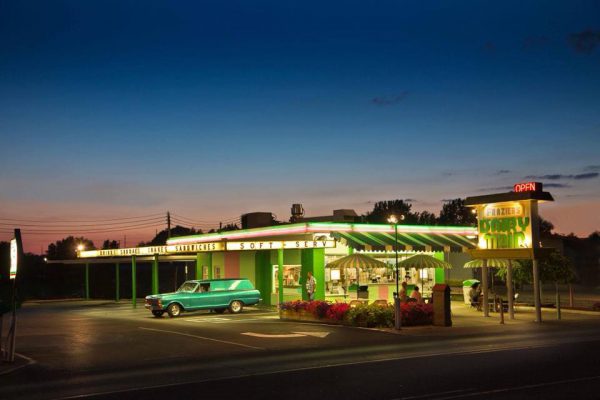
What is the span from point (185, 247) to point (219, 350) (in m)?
17.6

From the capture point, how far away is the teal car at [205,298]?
3117cm

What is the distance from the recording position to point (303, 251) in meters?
35.2

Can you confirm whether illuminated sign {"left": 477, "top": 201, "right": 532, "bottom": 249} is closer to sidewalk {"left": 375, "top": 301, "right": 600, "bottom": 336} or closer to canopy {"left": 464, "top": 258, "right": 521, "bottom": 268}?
sidewalk {"left": 375, "top": 301, "right": 600, "bottom": 336}

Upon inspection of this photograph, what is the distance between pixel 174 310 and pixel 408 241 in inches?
575

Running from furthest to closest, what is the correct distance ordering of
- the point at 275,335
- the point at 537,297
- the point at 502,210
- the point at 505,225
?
1. the point at 502,210
2. the point at 505,225
3. the point at 537,297
4. the point at 275,335

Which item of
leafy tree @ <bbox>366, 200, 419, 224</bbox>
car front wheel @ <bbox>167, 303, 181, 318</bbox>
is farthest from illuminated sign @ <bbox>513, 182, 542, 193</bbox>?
leafy tree @ <bbox>366, 200, 419, 224</bbox>

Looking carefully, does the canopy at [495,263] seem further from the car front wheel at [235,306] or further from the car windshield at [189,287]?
the car windshield at [189,287]

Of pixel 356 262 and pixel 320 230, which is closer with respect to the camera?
pixel 356 262

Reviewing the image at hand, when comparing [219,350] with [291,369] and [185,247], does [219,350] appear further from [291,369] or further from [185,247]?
[185,247]

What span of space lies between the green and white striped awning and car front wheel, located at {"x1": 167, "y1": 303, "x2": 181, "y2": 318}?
9.32 metres

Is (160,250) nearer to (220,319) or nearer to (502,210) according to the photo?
(220,319)

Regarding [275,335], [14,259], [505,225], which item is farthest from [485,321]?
[14,259]

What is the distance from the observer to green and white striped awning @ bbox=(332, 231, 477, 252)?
36406mm

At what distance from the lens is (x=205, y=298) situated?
105ft
